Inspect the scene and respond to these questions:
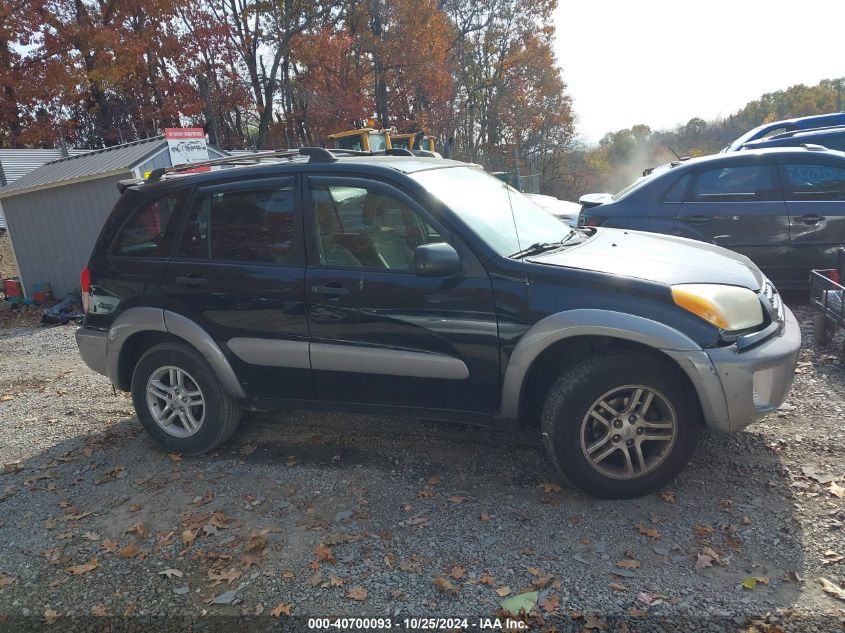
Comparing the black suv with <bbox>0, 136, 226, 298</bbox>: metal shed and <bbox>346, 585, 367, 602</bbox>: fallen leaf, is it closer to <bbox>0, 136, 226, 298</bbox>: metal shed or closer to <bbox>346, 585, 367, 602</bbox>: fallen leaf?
<bbox>346, 585, 367, 602</bbox>: fallen leaf

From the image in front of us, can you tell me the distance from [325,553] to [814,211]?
19.4ft

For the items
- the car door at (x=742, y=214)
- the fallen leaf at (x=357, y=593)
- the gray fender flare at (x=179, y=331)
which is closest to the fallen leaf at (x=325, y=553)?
the fallen leaf at (x=357, y=593)

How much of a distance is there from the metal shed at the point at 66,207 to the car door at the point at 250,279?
7201mm

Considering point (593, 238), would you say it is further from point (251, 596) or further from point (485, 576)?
point (251, 596)

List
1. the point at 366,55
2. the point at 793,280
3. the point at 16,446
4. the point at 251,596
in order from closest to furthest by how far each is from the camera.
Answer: the point at 251,596 → the point at 16,446 → the point at 793,280 → the point at 366,55

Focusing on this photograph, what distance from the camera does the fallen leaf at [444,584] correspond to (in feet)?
9.32

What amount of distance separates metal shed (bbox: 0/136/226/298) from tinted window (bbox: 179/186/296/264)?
7.14m

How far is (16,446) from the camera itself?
4.93m

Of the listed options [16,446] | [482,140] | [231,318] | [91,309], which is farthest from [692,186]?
[482,140]

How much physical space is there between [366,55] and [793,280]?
25789 millimetres

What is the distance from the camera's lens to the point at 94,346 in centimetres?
454

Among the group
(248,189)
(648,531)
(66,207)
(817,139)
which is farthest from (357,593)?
(66,207)

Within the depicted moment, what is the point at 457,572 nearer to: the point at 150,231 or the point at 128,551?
the point at 128,551

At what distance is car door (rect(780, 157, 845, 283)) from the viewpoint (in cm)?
628
